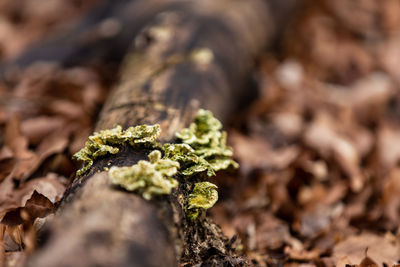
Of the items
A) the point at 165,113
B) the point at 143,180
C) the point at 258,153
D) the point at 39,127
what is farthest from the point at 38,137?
the point at 258,153

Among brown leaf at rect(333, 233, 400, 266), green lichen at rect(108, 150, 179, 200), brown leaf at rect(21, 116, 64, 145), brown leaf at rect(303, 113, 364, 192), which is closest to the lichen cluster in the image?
green lichen at rect(108, 150, 179, 200)

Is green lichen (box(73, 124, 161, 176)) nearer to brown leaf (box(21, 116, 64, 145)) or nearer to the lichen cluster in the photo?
the lichen cluster

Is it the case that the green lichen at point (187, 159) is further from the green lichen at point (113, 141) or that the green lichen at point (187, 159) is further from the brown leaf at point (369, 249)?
the brown leaf at point (369, 249)

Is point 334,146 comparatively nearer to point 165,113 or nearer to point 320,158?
point 320,158

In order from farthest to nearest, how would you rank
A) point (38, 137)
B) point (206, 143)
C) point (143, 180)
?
point (38, 137)
point (206, 143)
point (143, 180)

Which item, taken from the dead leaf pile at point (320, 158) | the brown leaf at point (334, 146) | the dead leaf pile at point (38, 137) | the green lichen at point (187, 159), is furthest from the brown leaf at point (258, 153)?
the dead leaf pile at point (38, 137)

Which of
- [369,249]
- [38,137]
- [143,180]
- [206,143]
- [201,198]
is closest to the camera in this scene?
[143,180]
